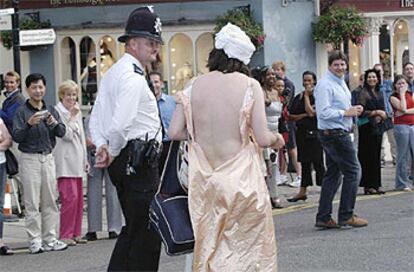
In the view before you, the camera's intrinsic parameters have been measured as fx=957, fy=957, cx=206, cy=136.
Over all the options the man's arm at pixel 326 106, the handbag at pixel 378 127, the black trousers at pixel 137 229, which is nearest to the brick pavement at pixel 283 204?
the handbag at pixel 378 127

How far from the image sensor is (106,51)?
62.7 ft

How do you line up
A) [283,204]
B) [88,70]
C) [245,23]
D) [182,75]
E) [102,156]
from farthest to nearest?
[88,70] < [182,75] < [245,23] < [283,204] < [102,156]

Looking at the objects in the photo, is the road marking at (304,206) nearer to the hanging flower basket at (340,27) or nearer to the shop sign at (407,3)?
the hanging flower basket at (340,27)

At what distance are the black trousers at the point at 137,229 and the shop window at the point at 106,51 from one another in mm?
12285

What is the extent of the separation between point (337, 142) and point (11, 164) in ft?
11.9

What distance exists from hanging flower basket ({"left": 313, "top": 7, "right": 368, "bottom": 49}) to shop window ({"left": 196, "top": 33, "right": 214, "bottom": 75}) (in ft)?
6.98

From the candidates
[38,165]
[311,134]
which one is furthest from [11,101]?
[311,134]

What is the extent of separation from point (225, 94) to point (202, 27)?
12557mm

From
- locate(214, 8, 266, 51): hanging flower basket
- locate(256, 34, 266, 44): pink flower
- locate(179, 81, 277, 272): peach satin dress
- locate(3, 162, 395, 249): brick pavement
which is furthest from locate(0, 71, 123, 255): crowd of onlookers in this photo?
locate(256, 34, 266, 44): pink flower

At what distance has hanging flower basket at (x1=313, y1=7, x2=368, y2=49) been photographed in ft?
60.7

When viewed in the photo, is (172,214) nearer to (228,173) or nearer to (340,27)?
(228,173)

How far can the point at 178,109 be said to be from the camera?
644cm

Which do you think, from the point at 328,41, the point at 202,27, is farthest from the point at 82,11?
the point at 328,41

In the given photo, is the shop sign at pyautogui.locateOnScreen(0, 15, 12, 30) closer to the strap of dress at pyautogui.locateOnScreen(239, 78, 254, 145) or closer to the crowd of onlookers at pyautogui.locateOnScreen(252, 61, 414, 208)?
the crowd of onlookers at pyautogui.locateOnScreen(252, 61, 414, 208)
